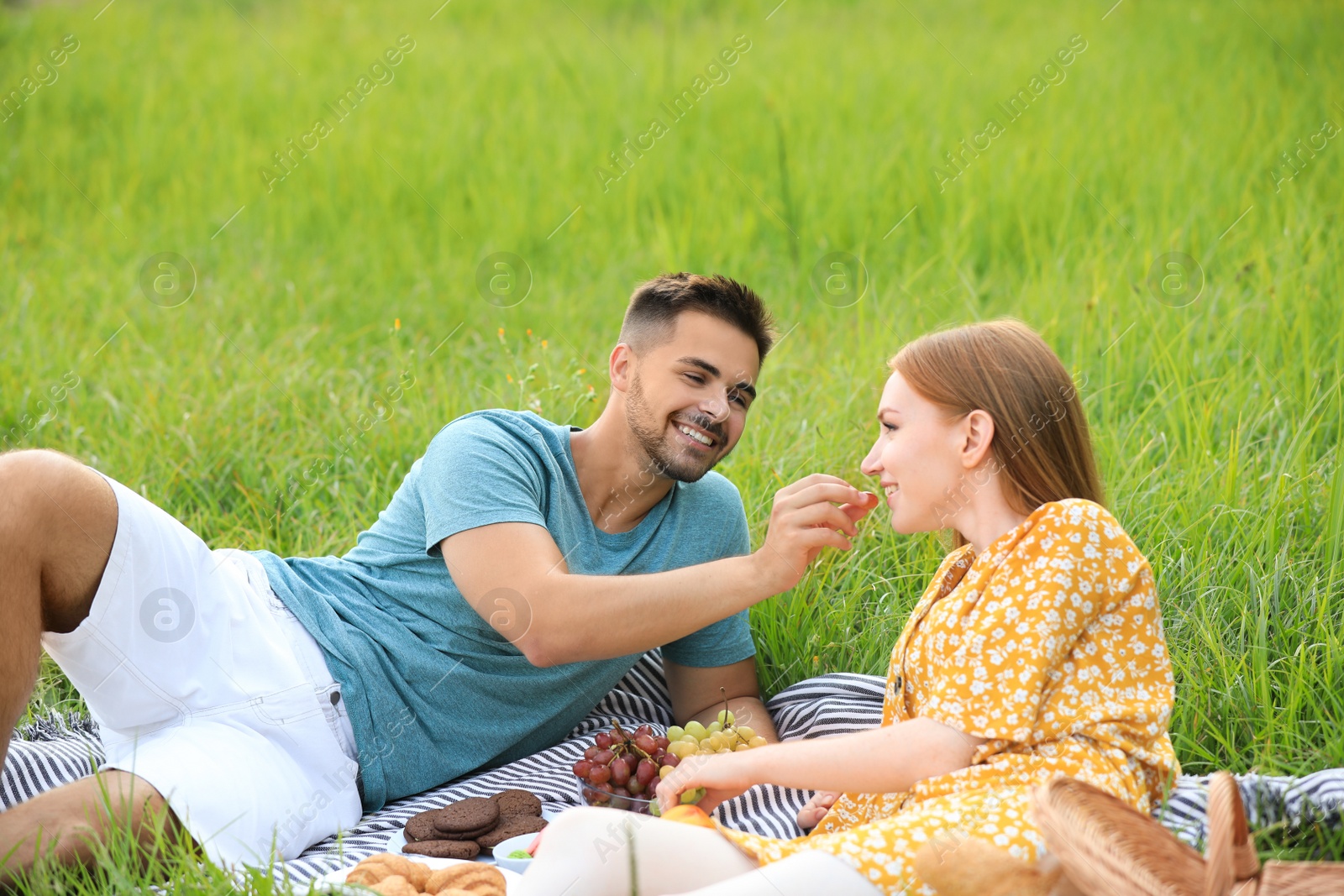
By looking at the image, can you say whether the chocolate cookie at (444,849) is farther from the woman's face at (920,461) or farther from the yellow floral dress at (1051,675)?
the woman's face at (920,461)

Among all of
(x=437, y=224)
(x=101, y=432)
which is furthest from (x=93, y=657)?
(x=437, y=224)

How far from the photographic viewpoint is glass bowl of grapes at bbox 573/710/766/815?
2.49 metres

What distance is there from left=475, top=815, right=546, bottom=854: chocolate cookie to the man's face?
90 cm

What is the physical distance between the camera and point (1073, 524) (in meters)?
1.97

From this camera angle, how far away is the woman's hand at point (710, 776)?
6.57ft

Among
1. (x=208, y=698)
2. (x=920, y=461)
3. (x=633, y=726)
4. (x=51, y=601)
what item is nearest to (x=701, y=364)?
(x=920, y=461)

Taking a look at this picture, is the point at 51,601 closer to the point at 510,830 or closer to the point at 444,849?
the point at 444,849

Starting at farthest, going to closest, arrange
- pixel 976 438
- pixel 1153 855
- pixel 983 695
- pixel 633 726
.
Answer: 1. pixel 633 726
2. pixel 976 438
3. pixel 983 695
4. pixel 1153 855

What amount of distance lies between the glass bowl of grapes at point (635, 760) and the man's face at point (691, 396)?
0.66 meters

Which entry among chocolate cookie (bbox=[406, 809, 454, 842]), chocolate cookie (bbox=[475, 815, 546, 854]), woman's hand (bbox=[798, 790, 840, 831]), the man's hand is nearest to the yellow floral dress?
the man's hand

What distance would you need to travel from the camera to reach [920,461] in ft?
7.25

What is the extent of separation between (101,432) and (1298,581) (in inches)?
172

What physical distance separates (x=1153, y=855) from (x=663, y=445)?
1.53 meters

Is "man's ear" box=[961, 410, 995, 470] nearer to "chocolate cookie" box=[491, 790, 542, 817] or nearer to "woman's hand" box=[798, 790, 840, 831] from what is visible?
"woman's hand" box=[798, 790, 840, 831]
